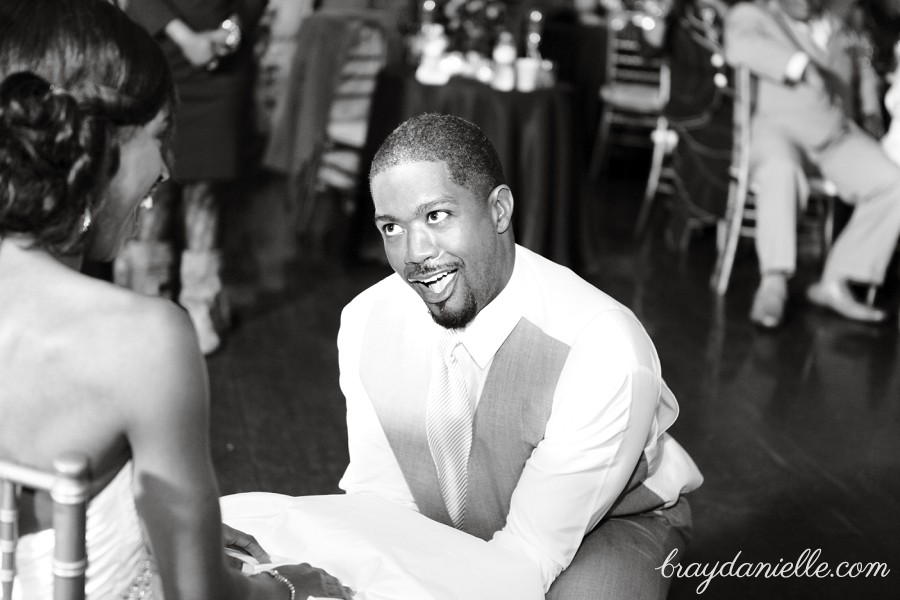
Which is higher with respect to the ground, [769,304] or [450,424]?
[450,424]

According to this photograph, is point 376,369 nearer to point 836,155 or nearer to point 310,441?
point 310,441

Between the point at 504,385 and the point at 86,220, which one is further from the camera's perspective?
the point at 504,385

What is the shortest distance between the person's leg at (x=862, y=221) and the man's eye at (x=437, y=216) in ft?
10.8

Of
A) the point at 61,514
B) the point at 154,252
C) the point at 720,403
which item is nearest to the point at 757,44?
the point at 720,403

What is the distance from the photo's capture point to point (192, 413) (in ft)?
3.71

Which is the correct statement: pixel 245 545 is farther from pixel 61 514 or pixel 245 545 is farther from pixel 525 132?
pixel 525 132

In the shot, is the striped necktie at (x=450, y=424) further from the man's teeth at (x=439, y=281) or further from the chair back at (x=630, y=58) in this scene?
the chair back at (x=630, y=58)

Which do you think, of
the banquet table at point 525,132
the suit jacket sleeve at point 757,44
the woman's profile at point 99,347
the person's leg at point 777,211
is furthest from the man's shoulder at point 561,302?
the suit jacket sleeve at point 757,44

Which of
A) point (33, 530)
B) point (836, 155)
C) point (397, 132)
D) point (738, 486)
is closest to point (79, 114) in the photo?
point (33, 530)

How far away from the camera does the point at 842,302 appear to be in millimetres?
4637

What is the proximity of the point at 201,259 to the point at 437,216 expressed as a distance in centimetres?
218

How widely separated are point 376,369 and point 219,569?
0.73m

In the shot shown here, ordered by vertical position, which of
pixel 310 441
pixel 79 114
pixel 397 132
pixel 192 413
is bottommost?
pixel 310 441

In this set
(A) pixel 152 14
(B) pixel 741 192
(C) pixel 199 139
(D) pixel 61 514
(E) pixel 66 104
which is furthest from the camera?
(B) pixel 741 192
